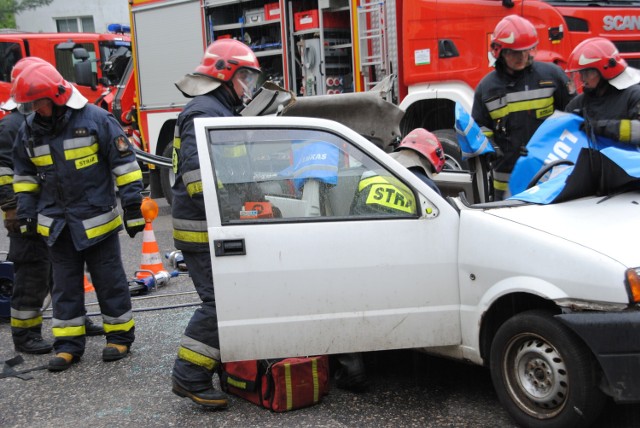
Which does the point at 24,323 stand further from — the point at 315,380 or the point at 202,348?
the point at 315,380

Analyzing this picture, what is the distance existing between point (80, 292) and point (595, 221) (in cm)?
312

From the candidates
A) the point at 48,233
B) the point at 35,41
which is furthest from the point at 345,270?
the point at 35,41

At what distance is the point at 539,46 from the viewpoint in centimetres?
682

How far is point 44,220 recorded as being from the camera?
15.9ft

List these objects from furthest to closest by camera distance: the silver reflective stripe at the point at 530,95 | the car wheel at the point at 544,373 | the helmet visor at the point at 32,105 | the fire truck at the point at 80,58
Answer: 1. the fire truck at the point at 80,58
2. the silver reflective stripe at the point at 530,95
3. the helmet visor at the point at 32,105
4. the car wheel at the point at 544,373

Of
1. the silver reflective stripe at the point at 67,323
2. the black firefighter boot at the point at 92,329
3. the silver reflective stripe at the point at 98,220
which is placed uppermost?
the silver reflective stripe at the point at 98,220

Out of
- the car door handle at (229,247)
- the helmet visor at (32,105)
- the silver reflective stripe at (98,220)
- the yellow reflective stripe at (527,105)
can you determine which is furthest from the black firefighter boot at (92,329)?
the yellow reflective stripe at (527,105)

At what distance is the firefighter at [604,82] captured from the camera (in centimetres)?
459

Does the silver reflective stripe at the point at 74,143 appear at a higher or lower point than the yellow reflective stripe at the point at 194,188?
higher

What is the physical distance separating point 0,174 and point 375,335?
124 inches

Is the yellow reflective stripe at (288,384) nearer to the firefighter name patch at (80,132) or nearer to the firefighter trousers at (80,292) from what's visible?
the firefighter trousers at (80,292)

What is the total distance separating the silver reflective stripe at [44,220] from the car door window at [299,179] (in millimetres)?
1557

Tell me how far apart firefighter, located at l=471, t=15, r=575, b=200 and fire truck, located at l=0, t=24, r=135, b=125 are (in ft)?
30.0

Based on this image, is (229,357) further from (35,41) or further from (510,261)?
(35,41)
